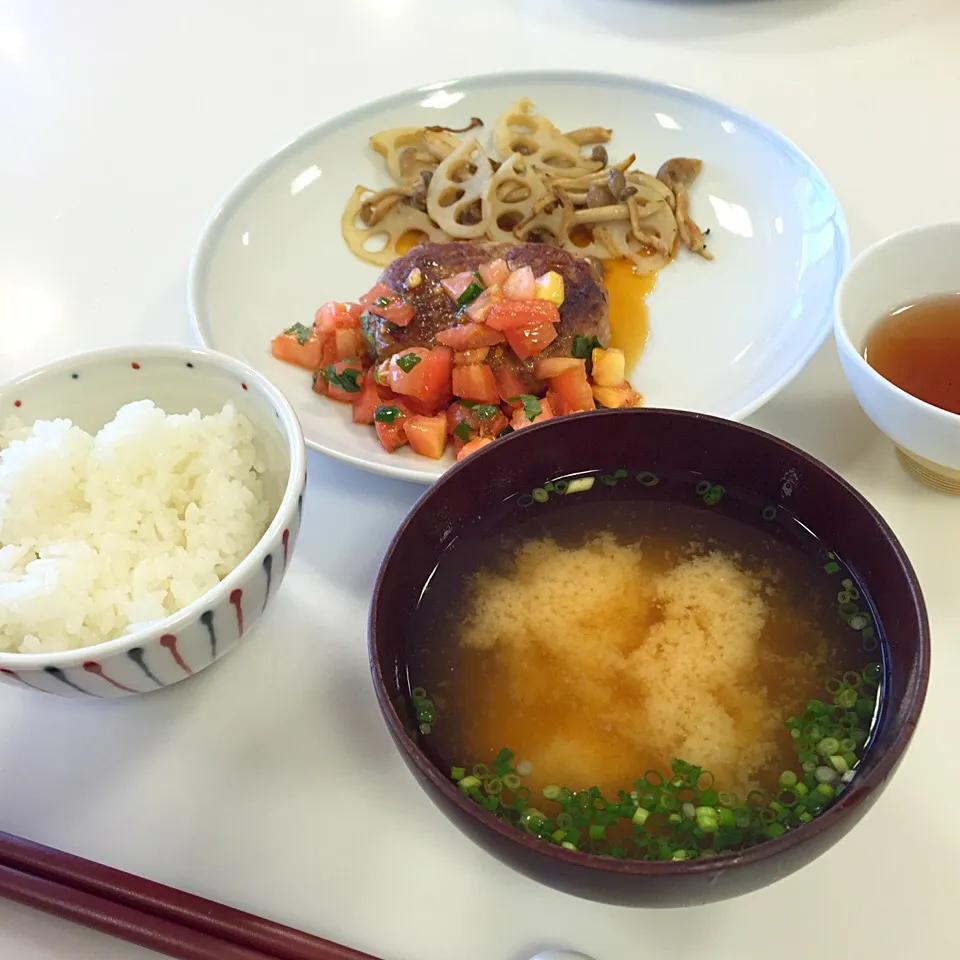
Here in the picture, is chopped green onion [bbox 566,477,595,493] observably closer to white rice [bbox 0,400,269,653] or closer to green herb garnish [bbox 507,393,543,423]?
green herb garnish [bbox 507,393,543,423]

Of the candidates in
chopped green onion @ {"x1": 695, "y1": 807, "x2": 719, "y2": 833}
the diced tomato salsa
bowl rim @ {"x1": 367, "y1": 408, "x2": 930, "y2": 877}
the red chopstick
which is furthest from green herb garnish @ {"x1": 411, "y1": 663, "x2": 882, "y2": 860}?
the diced tomato salsa

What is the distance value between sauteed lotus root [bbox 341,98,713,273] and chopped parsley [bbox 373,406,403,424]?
26.5 inches

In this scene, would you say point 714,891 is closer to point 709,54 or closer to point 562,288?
point 562,288

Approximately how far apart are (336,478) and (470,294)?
0.52 metres

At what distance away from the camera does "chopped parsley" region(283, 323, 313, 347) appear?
1.98 meters

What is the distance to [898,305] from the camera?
1.67 meters

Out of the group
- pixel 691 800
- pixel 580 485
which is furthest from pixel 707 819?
pixel 580 485

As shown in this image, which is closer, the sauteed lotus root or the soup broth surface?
the soup broth surface

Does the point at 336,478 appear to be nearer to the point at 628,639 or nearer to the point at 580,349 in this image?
the point at 580,349

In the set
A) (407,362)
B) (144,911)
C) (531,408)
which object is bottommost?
(144,911)

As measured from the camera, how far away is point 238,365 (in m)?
1.49

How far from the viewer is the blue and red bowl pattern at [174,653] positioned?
117cm

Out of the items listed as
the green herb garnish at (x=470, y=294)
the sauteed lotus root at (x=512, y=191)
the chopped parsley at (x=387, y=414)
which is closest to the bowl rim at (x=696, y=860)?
the chopped parsley at (x=387, y=414)

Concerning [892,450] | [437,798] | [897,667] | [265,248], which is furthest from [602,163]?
[437,798]
